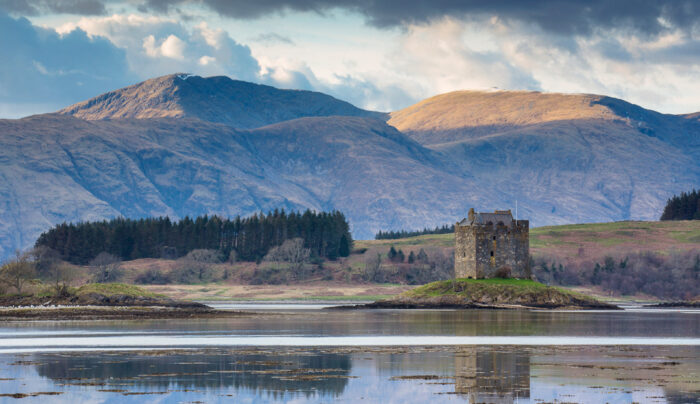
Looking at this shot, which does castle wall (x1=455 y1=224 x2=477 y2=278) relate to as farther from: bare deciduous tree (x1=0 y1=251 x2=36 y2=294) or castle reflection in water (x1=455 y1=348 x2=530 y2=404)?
castle reflection in water (x1=455 y1=348 x2=530 y2=404)

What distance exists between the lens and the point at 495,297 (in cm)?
12656

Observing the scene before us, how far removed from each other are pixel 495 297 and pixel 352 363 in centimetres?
7253

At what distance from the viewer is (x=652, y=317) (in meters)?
110

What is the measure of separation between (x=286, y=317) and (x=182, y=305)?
27.2 m

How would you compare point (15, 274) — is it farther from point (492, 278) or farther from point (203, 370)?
point (203, 370)

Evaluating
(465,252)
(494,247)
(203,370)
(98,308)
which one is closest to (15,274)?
(98,308)

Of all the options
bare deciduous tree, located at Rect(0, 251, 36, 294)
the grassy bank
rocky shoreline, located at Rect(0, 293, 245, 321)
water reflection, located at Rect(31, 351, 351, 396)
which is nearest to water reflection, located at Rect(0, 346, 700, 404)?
water reflection, located at Rect(31, 351, 351, 396)

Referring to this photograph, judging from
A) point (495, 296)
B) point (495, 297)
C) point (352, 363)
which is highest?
point (495, 296)

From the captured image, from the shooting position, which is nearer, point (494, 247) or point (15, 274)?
point (15, 274)

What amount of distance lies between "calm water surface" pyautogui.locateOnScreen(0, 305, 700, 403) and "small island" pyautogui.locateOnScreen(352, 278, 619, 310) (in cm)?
3395

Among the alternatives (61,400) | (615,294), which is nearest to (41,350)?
(61,400)

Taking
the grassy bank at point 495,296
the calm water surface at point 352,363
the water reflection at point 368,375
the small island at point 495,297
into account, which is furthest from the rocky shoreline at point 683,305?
the water reflection at point 368,375

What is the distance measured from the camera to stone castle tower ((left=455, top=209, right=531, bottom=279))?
132 m

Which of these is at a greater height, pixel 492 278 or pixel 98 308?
pixel 492 278
